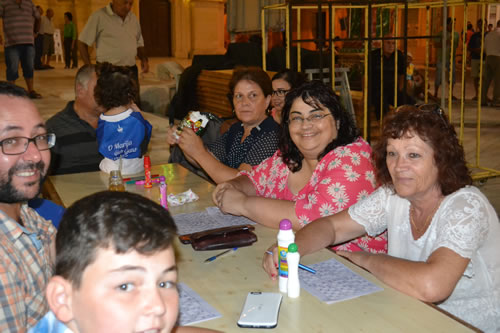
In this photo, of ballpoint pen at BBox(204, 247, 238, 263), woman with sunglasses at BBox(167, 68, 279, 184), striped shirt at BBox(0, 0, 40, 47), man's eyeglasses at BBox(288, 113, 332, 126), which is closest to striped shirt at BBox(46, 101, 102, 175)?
woman with sunglasses at BBox(167, 68, 279, 184)

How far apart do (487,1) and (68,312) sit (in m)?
5.43

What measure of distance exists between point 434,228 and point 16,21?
24.3ft

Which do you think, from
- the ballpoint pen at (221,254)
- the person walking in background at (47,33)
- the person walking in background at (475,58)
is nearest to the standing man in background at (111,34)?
the ballpoint pen at (221,254)

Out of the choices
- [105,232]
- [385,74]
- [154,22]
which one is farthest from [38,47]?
[105,232]

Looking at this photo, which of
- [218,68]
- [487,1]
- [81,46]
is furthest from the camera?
[218,68]

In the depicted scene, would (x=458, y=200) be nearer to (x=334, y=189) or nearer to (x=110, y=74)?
(x=334, y=189)

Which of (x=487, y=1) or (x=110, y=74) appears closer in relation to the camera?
(x=110, y=74)

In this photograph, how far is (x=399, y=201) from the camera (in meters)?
2.08

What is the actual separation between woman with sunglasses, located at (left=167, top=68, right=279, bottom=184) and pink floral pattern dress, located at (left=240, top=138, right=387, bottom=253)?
76 cm

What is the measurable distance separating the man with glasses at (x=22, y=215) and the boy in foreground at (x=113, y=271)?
32 centimetres

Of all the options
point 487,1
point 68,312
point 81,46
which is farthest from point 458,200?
point 81,46

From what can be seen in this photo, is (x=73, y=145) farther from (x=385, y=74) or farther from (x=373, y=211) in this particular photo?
(x=385, y=74)

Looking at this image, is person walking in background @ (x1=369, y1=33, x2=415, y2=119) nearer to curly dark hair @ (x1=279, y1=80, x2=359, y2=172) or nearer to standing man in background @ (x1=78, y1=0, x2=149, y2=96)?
standing man in background @ (x1=78, y1=0, x2=149, y2=96)

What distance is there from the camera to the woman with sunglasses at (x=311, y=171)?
7.69 feet
